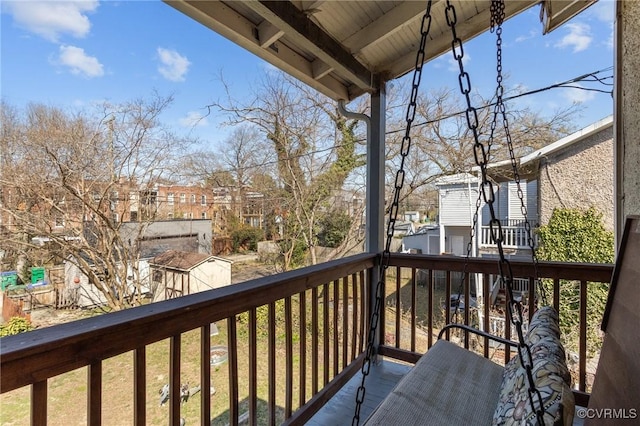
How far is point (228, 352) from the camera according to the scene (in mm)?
1521

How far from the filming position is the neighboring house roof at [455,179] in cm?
697

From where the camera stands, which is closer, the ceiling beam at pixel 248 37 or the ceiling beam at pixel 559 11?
the ceiling beam at pixel 248 37

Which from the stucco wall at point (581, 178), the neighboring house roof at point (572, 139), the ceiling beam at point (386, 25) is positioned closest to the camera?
the ceiling beam at point (386, 25)

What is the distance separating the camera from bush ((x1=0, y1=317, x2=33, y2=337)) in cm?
375

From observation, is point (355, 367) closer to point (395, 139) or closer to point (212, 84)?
point (395, 139)

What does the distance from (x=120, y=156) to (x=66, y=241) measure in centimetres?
164

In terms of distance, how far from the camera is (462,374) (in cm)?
162

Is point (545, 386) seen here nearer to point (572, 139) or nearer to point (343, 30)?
point (343, 30)

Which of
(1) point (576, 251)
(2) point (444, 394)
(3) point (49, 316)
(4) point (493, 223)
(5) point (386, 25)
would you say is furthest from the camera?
(1) point (576, 251)

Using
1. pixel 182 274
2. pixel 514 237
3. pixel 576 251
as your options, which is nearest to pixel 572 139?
pixel 576 251

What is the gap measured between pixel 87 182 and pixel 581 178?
319 inches

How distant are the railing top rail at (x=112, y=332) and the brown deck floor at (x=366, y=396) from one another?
1014 millimetres

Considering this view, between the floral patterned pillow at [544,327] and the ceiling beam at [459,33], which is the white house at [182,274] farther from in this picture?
the floral patterned pillow at [544,327]

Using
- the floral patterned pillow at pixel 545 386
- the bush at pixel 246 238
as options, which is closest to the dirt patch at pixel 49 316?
the bush at pixel 246 238
